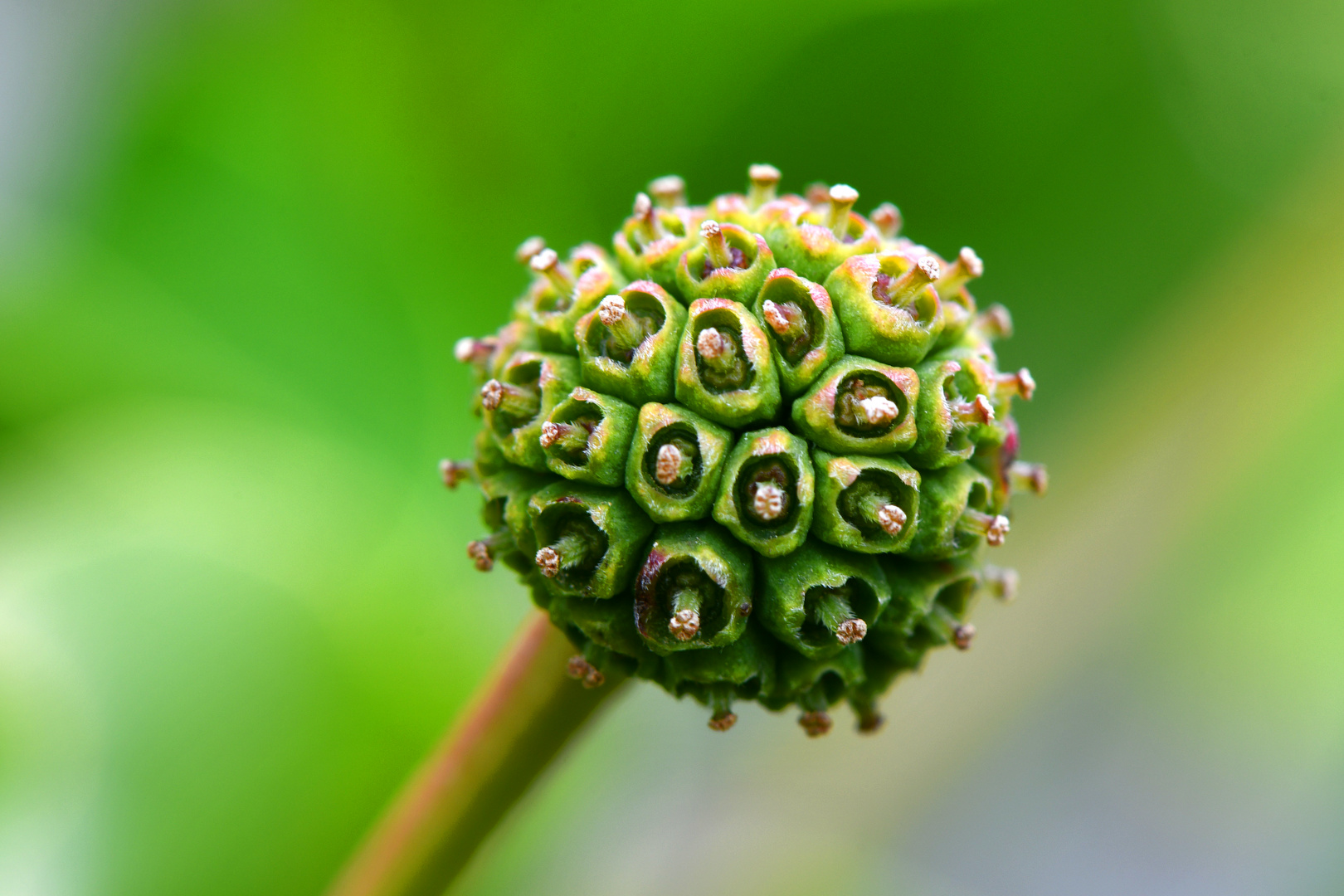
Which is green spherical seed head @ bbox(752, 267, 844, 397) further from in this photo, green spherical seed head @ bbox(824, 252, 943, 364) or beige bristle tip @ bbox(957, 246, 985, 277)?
beige bristle tip @ bbox(957, 246, 985, 277)

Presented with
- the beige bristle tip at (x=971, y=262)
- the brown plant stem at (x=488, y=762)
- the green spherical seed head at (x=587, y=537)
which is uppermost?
the beige bristle tip at (x=971, y=262)

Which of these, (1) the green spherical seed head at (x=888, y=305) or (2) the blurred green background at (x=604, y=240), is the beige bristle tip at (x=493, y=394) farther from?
(2) the blurred green background at (x=604, y=240)

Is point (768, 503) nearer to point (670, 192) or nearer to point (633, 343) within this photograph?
point (633, 343)

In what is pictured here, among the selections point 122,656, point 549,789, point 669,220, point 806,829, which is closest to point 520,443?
point 669,220

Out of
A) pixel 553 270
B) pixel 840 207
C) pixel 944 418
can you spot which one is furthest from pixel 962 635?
pixel 553 270

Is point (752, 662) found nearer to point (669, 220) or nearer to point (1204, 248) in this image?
point (669, 220)

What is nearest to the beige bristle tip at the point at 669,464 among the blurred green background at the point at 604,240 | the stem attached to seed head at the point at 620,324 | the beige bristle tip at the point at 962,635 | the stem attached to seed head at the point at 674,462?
the stem attached to seed head at the point at 674,462

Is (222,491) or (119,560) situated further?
(222,491)
